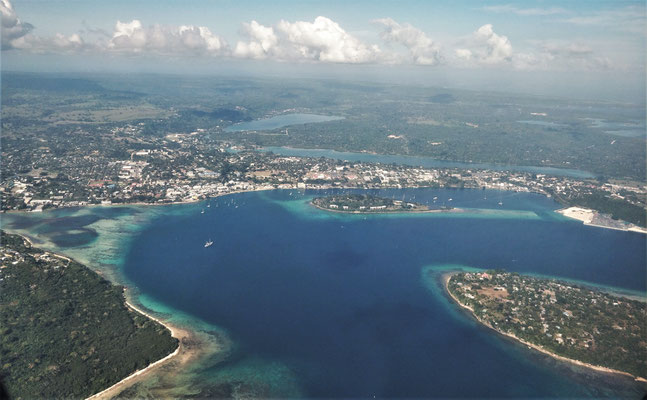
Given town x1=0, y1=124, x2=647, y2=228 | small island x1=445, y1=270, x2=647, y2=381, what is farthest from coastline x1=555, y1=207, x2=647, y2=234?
small island x1=445, y1=270, x2=647, y2=381

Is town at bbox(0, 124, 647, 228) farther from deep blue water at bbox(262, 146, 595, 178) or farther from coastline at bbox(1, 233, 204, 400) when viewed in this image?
coastline at bbox(1, 233, 204, 400)

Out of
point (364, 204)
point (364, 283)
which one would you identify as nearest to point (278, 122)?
point (364, 204)

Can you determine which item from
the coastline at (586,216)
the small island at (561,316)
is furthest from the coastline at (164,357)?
the coastline at (586,216)

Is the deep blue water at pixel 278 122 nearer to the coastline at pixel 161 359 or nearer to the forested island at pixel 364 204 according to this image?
the forested island at pixel 364 204

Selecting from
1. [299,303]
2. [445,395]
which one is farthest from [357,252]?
[445,395]

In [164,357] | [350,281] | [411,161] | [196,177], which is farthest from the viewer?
[411,161]

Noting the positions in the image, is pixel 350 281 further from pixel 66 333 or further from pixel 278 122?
pixel 278 122

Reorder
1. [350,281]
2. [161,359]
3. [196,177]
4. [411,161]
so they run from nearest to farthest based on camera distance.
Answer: [161,359], [350,281], [196,177], [411,161]
